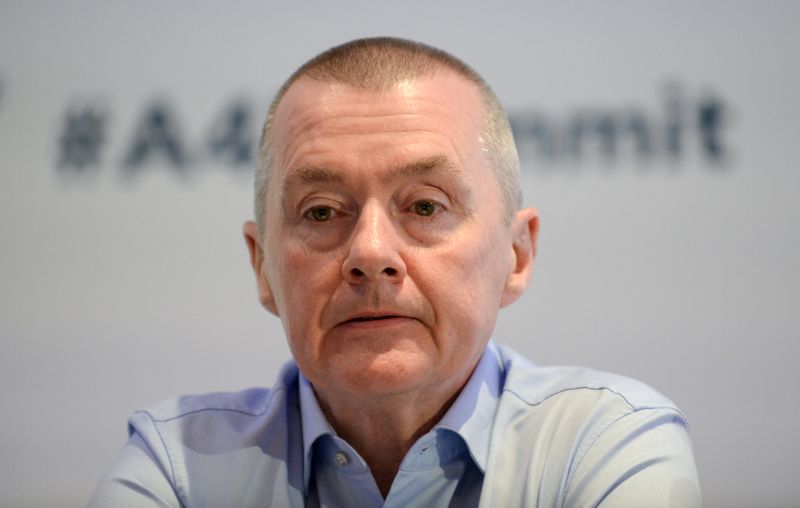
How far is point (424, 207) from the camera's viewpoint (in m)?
1.23

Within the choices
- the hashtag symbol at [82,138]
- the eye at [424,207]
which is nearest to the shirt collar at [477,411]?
the eye at [424,207]

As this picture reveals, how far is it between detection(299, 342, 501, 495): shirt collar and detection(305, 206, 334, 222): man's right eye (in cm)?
35

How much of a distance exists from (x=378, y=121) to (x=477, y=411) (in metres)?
0.53

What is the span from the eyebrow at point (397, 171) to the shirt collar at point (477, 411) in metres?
0.39

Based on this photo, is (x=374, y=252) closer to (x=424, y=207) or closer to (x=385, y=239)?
(x=385, y=239)

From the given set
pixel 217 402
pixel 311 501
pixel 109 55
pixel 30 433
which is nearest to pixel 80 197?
pixel 109 55

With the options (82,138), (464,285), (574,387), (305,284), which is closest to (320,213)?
(305,284)

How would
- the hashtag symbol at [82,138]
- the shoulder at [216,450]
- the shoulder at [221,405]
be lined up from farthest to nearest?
the hashtag symbol at [82,138] < the shoulder at [221,405] < the shoulder at [216,450]

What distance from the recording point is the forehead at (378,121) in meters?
1.22

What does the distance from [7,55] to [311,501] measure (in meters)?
1.85

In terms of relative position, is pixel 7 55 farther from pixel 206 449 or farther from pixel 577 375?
pixel 577 375

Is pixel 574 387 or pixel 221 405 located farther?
pixel 221 405

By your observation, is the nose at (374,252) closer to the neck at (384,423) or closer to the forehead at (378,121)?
the forehead at (378,121)

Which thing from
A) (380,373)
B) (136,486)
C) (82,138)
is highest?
(82,138)
